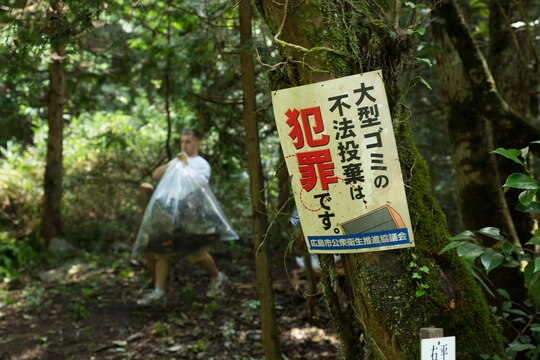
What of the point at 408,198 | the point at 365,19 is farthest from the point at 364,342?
the point at 365,19

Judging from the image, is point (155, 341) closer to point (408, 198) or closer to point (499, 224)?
point (499, 224)

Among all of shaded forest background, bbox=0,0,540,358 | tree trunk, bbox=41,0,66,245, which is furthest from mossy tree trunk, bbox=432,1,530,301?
tree trunk, bbox=41,0,66,245

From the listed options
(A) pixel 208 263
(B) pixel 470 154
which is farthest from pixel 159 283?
(B) pixel 470 154

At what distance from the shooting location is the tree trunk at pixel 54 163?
8281 mm

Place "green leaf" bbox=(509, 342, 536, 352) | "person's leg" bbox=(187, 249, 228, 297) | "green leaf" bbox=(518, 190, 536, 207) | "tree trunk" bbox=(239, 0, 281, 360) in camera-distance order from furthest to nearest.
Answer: "person's leg" bbox=(187, 249, 228, 297), "tree trunk" bbox=(239, 0, 281, 360), "green leaf" bbox=(509, 342, 536, 352), "green leaf" bbox=(518, 190, 536, 207)

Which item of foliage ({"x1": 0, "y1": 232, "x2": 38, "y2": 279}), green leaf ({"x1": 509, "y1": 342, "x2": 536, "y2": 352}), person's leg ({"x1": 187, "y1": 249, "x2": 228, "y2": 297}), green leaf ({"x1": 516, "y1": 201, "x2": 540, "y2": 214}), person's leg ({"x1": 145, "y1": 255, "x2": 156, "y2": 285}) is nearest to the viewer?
green leaf ({"x1": 516, "y1": 201, "x2": 540, "y2": 214})

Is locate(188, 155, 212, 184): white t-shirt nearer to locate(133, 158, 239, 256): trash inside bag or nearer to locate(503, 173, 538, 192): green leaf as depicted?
locate(133, 158, 239, 256): trash inside bag

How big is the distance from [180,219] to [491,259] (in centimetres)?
397

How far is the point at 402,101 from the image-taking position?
2713 mm

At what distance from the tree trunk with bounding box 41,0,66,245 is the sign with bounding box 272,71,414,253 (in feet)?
21.7

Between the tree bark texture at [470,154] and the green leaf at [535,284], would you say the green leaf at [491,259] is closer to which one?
the green leaf at [535,284]

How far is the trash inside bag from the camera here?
5.93 metres

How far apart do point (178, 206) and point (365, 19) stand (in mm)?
3734

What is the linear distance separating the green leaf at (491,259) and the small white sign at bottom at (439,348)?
14.3 inches
